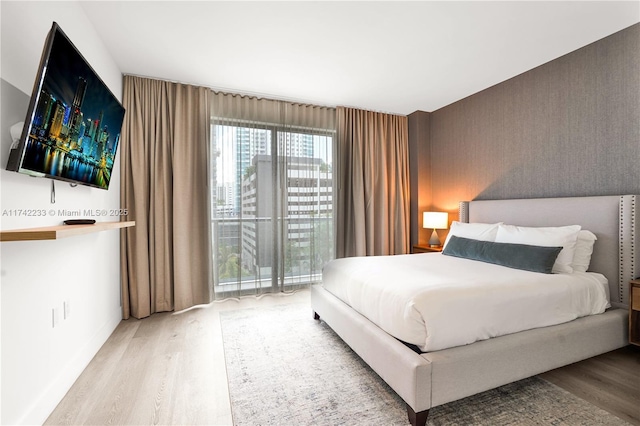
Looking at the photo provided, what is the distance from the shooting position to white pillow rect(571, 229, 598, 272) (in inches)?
94.6

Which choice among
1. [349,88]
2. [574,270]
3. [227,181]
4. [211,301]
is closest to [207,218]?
[227,181]

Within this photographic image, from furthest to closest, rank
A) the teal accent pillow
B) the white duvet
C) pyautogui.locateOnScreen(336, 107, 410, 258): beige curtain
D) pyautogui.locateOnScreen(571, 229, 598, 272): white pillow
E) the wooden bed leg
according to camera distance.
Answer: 1. pyautogui.locateOnScreen(336, 107, 410, 258): beige curtain
2. pyautogui.locateOnScreen(571, 229, 598, 272): white pillow
3. the teal accent pillow
4. the white duvet
5. the wooden bed leg

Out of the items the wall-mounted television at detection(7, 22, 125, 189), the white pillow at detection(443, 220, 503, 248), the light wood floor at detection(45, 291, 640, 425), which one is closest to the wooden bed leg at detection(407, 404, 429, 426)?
the light wood floor at detection(45, 291, 640, 425)

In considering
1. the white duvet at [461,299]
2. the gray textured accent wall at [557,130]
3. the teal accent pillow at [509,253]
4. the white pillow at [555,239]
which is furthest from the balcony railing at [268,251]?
the white pillow at [555,239]

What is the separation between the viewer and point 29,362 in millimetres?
1494

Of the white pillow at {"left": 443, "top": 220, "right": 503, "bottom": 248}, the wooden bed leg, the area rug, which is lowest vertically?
the area rug

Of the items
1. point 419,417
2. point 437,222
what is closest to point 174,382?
point 419,417

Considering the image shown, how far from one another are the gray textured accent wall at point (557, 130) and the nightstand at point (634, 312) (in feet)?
2.59

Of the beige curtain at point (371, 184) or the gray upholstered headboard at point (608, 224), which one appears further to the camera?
the beige curtain at point (371, 184)

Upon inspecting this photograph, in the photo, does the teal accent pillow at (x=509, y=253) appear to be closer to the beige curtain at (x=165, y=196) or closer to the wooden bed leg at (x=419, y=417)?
the wooden bed leg at (x=419, y=417)

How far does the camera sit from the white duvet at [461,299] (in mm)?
1614

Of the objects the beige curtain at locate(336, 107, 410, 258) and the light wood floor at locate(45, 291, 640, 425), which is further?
the beige curtain at locate(336, 107, 410, 258)

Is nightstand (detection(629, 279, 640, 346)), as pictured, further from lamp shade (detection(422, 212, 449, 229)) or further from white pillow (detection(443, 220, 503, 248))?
lamp shade (detection(422, 212, 449, 229))

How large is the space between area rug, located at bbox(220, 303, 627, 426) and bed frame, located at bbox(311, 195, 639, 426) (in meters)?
0.12
